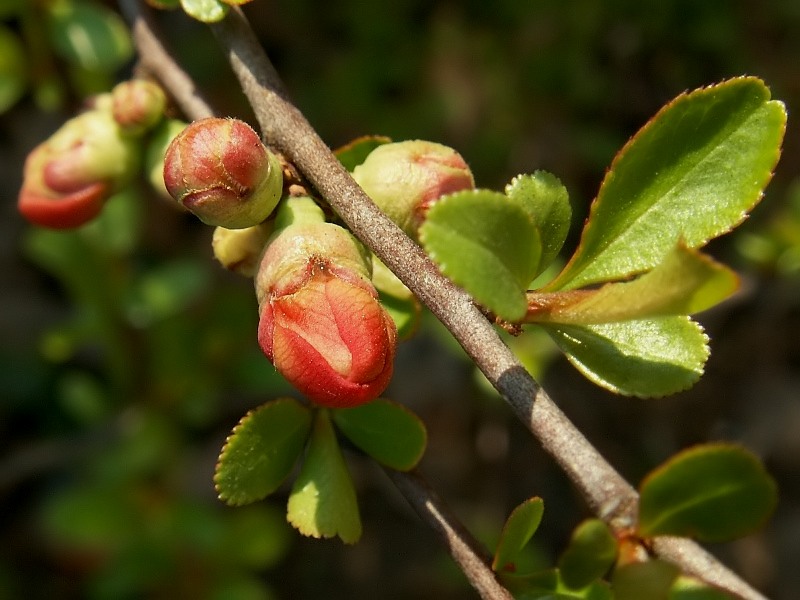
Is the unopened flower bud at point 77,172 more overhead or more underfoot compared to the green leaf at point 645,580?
more overhead

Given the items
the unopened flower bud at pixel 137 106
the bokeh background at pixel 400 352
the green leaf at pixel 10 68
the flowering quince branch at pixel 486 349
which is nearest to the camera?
the flowering quince branch at pixel 486 349

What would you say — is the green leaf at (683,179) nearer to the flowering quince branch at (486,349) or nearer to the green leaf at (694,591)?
the flowering quince branch at (486,349)

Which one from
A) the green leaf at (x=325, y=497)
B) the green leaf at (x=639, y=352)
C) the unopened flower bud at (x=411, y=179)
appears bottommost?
the green leaf at (x=325, y=497)

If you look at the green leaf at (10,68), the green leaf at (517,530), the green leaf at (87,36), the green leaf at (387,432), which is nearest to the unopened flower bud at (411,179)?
the green leaf at (387,432)

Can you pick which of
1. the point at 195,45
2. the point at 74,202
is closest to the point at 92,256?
the point at 195,45

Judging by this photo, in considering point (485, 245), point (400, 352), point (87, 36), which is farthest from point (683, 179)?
point (400, 352)

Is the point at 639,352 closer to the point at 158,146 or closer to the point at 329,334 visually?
the point at 329,334
